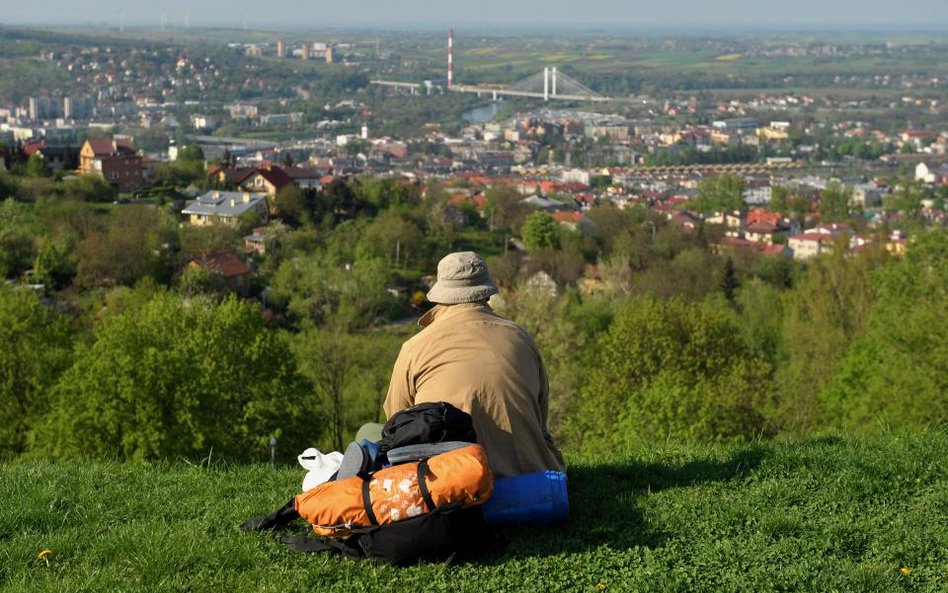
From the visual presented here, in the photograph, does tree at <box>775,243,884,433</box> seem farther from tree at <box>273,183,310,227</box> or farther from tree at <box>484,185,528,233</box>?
tree at <box>484,185,528,233</box>

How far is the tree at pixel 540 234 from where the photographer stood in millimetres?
41062

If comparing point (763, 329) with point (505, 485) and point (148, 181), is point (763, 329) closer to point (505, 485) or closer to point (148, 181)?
point (505, 485)

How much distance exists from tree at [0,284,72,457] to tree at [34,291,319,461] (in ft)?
1.98

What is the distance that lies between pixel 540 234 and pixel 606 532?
37.3 meters

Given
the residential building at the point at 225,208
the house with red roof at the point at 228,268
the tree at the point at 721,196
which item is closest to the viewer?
the house with red roof at the point at 228,268

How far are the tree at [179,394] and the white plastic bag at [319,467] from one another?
7.10 m

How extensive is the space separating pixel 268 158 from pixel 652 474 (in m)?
72.2

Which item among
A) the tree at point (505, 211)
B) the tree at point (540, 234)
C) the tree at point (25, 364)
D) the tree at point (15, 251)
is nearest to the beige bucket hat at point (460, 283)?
the tree at point (25, 364)

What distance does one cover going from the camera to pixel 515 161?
93.4m

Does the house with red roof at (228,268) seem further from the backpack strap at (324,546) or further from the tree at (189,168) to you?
the backpack strap at (324,546)

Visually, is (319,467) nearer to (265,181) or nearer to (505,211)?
(265,181)

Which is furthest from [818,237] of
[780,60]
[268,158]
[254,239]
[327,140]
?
[780,60]

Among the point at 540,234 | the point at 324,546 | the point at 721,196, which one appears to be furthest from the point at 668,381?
the point at 721,196

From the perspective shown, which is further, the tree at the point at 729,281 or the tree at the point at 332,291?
the tree at the point at 729,281
